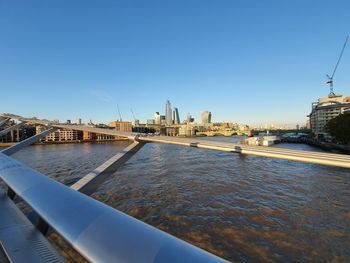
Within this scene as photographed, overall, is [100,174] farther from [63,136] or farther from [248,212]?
[63,136]

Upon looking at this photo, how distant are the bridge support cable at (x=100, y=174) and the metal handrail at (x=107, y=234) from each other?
2.16 meters

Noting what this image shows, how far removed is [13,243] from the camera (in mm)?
1283

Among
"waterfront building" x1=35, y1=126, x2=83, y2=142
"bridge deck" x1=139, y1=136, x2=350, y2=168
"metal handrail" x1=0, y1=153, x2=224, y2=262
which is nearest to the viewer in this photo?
"metal handrail" x1=0, y1=153, x2=224, y2=262

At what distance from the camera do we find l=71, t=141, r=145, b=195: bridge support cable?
3020 millimetres

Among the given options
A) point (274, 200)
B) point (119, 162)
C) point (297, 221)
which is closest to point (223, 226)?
point (297, 221)

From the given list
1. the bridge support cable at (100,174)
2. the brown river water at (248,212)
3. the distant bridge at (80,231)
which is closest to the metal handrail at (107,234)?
the distant bridge at (80,231)

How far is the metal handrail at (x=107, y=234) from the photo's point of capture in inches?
22.7

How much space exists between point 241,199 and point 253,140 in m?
36.8

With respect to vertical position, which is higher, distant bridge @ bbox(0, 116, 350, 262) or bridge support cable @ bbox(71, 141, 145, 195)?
distant bridge @ bbox(0, 116, 350, 262)

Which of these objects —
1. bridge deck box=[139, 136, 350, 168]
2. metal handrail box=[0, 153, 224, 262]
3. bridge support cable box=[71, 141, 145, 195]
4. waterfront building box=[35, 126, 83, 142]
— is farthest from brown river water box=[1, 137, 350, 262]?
waterfront building box=[35, 126, 83, 142]

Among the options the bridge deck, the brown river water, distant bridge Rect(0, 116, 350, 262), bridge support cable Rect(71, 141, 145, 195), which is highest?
the bridge deck

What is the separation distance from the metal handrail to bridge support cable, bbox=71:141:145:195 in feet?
7.08

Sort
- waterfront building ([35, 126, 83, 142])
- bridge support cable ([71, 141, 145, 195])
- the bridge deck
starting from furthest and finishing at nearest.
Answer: waterfront building ([35, 126, 83, 142])
bridge support cable ([71, 141, 145, 195])
the bridge deck

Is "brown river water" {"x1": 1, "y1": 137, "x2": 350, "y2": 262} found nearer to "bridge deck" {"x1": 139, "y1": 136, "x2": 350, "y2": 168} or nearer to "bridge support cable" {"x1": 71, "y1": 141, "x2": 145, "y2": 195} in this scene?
"bridge support cable" {"x1": 71, "y1": 141, "x2": 145, "y2": 195}
